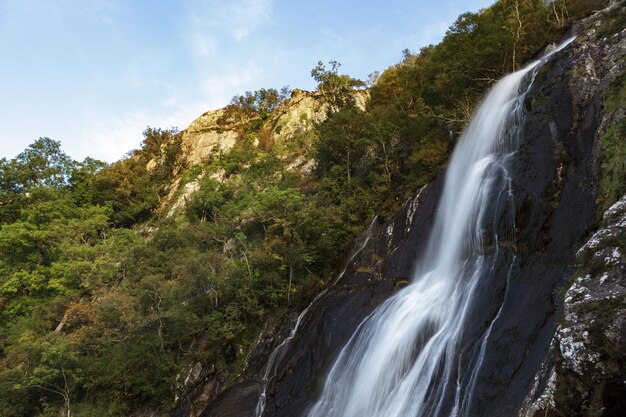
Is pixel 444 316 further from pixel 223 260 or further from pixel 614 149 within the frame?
pixel 223 260

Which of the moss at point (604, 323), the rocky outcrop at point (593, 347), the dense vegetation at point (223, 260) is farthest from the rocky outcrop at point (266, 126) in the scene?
the moss at point (604, 323)

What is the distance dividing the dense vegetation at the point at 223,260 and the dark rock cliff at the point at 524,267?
2113 millimetres

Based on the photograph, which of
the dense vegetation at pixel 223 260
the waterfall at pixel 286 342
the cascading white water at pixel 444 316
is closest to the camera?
the cascading white water at pixel 444 316

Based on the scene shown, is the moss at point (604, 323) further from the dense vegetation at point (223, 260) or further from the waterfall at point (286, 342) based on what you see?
the dense vegetation at point (223, 260)

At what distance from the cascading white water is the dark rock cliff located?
344 millimetres

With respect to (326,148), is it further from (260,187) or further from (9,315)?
(9,315)

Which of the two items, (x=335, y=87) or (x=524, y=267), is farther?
(x=335, y=87)

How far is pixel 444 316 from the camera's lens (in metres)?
8.55

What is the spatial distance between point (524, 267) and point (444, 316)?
1847mm

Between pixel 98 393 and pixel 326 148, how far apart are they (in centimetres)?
1466

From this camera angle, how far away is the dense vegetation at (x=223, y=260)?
15375 millimetres

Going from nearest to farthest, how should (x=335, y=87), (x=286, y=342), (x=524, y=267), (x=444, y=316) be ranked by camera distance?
(x=524, y=267), (x=444, y=316), (x=286, y=342), (x=335, y=87)

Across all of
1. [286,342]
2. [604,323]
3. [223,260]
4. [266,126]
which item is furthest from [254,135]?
[604,323]

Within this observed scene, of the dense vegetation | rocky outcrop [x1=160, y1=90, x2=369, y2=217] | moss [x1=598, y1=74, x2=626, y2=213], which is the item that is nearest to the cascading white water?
moss [x1=598, y1=74, x2=626, y2=213]
